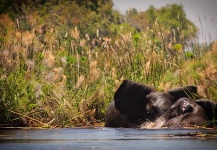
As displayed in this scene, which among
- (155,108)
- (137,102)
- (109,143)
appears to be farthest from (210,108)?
(109,143)

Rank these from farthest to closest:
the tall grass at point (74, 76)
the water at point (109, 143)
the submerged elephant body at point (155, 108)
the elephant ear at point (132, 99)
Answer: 1. the elephant ear at point (132, 99)
2. the tall grass at point (74, 76)
3. the submerged elephant body at point (155, 108)
4. the water at point (109, 143)

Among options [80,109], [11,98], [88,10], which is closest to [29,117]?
[11,98]

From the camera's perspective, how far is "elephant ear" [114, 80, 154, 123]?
1592cm

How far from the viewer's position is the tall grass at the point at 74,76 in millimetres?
15455

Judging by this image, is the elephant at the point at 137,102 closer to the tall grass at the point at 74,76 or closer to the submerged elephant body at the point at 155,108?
the submerged elephant body at the point at 155,108

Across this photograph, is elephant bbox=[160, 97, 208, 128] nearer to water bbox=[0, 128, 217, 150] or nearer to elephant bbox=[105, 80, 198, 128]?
elephant bbox=[105, 80, 198, 128]

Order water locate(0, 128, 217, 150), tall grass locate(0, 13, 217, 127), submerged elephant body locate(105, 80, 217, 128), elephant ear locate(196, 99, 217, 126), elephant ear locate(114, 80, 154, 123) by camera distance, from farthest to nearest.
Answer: elephant ear locate(114, 80, 154, 123) → tall grass locate(0, 13, 217, 127) → submerged elephant body locate(105, 80, 217, 128) → elephant ear locate(196, 99, 217, 126) → water locate(0, 128, 217, 150)

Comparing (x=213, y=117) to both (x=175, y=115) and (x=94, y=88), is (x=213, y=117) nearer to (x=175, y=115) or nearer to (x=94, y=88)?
(x=175, y=115)

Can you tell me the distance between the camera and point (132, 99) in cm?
1612

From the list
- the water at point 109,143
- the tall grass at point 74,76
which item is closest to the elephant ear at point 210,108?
the tall grass at point 74,76

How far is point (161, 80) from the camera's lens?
17.6 metres

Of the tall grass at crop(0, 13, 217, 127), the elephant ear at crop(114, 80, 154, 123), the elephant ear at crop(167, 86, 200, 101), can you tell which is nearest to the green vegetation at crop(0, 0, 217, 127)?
the tall grass at crop(0, 13, 217, 127)

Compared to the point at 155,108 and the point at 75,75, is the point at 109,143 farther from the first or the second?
the point at 75,75

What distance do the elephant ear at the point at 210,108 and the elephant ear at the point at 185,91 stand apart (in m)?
1.00
